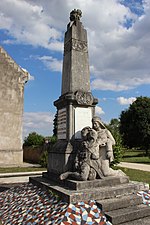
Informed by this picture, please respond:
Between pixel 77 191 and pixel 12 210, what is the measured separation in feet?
5.59

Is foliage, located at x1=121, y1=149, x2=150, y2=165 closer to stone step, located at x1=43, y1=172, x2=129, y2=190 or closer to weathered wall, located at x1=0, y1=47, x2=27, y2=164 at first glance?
weathered wall, located at x1=0, y1=47, x2=27, y2=164

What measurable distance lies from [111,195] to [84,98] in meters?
2.87

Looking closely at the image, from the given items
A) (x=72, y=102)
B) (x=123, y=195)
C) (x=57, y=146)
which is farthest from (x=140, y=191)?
(x=72, y=102)

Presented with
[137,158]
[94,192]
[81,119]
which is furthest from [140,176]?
[137,158]

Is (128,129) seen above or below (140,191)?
above

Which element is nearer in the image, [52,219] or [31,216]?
[52,219]

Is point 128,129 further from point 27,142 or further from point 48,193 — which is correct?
point 48,193

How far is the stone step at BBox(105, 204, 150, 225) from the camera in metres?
4.02

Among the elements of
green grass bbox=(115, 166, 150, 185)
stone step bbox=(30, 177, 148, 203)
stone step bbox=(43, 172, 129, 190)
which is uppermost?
stone step bbox=(43, 172, 129, 190)

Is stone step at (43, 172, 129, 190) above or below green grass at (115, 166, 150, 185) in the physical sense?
above

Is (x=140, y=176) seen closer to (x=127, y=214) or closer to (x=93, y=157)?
(x=93, y=157)

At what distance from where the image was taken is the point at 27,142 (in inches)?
1053

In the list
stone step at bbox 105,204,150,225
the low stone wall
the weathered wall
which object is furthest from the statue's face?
the low stone wall

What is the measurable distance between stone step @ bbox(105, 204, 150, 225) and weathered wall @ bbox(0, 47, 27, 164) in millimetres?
14566
